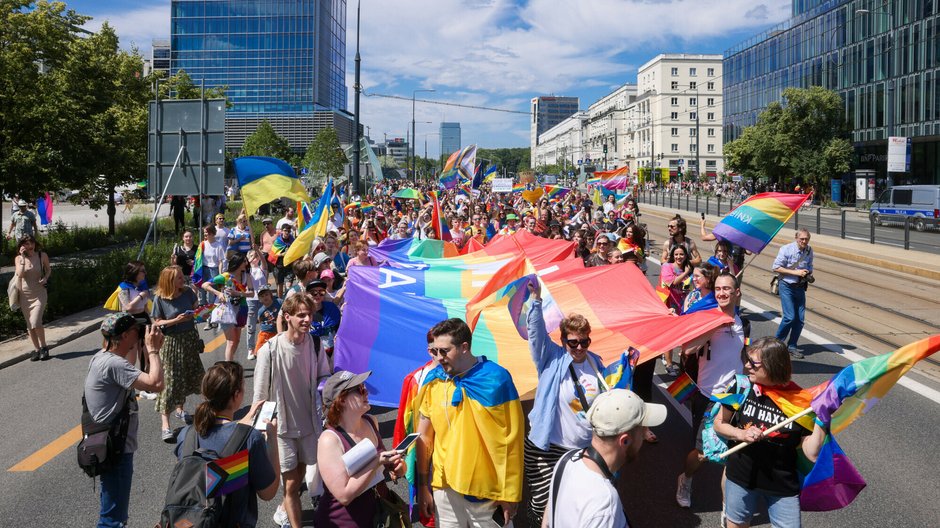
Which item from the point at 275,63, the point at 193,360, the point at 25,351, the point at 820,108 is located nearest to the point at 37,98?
the point at 25,351

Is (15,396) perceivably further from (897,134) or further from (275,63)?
(275,63)

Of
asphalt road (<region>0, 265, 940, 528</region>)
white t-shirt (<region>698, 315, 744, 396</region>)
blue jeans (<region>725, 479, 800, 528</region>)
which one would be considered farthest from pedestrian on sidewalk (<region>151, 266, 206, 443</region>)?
blue jeans (<region>725, 479, 800, 528</region>)

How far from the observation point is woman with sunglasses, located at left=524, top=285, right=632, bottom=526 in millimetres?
4422

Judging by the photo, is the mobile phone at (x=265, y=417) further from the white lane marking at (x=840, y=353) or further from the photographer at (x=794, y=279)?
the photographer at (x=794, y=279)

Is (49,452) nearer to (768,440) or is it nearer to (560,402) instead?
(560,402)

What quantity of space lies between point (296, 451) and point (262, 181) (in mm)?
6431

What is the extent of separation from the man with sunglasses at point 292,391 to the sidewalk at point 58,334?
697 centimetres

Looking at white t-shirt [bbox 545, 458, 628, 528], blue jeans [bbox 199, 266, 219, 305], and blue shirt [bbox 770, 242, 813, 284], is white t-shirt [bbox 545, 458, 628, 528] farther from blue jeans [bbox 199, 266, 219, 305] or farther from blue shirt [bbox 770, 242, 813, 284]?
blue jeans [bbox 199, 266, 219, 305]

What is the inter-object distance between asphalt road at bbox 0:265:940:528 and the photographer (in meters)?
0.86

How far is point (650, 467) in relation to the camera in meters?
6.20

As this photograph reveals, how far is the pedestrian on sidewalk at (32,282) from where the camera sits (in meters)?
10.2

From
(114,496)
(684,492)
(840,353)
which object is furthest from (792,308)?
(114,496)

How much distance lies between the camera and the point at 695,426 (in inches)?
239

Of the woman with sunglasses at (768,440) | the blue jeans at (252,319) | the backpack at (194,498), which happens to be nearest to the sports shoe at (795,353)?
the woman with sunglasses at (768,440)
